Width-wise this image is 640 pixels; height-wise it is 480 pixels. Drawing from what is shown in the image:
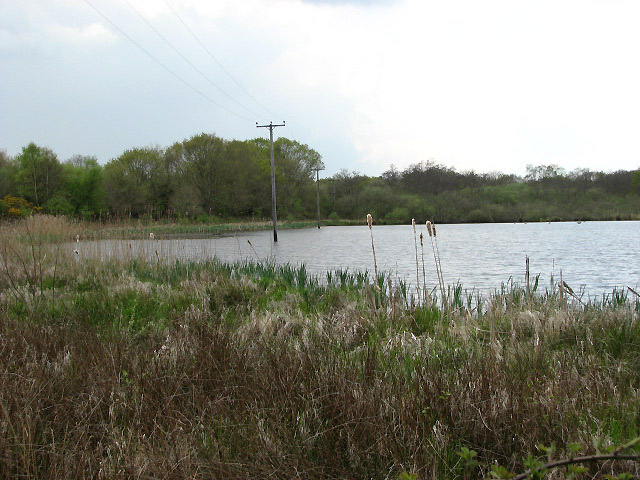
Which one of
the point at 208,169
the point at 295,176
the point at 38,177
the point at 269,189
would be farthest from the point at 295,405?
the point at 295,176

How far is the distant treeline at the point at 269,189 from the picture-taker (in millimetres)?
42312

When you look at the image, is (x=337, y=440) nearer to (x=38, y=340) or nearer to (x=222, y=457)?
(x=222, y=457)

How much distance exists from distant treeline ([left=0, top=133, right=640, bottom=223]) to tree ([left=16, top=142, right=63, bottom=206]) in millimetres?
81

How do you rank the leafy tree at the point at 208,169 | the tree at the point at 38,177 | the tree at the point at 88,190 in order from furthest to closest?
the leafy tree at the point at 208,169 < the tree at the point at 88,190 < the tree at the point at 38,177

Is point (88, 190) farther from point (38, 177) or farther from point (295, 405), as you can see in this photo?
point (295, 405)

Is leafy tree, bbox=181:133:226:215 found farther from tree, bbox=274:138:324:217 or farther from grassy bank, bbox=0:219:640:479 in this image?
grassy bank, bbox=0:219:640:479

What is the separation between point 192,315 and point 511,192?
76481mm

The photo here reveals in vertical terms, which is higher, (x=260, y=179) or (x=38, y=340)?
(x=260, y=179)

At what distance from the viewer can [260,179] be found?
5609cm

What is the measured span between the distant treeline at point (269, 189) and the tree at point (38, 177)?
0.08 m

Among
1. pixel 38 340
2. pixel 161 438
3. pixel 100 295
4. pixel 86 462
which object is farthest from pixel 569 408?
pixel 100 295

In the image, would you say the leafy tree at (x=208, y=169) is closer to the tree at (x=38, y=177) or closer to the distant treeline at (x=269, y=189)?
the distant treeline at (x=269, y=189)

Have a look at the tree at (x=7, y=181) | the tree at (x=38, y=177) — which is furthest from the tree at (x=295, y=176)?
the tree at (x=7, y=181)

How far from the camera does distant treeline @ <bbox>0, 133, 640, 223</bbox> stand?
42.3 metres
